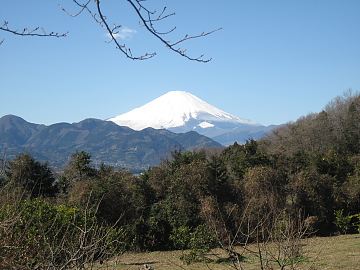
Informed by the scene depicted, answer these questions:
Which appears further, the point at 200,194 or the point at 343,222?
the point at 343,222

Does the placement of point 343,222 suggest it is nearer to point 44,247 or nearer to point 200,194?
point 200,194

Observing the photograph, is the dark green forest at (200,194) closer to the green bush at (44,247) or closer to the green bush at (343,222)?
the green bush at (343,222)

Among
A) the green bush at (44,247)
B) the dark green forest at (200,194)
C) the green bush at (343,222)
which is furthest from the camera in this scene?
the green bush at (343,222)

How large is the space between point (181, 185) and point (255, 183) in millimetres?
4230

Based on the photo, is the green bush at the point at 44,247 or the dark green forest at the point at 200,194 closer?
the green bush at the point at 44,247

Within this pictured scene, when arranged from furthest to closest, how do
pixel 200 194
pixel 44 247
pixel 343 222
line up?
pixel 343 222
pixel 200 194
pixel 44 247

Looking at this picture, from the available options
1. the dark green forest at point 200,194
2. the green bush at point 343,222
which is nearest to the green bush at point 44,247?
the dark green forest at point 200,194

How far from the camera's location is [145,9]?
2.31 m

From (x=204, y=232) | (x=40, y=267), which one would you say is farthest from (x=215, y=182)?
(x=40, y=267)

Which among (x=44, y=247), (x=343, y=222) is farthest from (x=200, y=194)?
(x=44, y=247)

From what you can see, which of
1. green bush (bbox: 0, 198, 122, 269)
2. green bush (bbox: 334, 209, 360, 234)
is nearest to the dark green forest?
green bush (bbox: 334, 209, 360, 234)

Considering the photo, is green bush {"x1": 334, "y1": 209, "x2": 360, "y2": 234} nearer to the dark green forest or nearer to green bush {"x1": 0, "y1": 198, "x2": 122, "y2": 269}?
the dark green forest

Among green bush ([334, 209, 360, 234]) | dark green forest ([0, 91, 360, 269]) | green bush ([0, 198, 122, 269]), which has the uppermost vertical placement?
green bush ([0, 198, 122, 269])

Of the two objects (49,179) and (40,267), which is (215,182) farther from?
(40,267)
